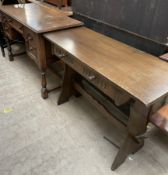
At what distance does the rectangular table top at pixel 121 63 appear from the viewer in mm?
1108

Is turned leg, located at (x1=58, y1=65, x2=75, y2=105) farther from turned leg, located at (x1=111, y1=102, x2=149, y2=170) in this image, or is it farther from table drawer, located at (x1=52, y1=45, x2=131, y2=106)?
turned leg, located at (x1=111, y1=102, x2=149, y2=170)

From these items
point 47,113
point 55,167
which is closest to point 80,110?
point 47,113

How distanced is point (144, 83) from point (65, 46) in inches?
28.7

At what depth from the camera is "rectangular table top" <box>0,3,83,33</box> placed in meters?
1.86

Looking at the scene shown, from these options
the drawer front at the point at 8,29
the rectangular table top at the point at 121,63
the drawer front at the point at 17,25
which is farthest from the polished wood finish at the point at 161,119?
the drawer front at the point at 8,29

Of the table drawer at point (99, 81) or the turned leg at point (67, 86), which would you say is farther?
the turned leg at point (67, 86)

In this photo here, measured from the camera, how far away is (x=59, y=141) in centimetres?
173

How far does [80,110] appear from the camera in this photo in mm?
2084

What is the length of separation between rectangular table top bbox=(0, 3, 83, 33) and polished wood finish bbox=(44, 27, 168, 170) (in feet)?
0.39

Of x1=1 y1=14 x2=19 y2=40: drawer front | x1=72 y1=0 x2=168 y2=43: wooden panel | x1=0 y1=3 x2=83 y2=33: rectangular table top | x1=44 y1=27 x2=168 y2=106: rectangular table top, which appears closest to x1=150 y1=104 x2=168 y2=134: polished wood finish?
x1=44 y1=27 x2=168 y2=106: rectangular table top

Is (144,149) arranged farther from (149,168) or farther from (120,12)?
(120,12)

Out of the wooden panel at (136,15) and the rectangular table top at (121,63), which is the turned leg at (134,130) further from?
the wooden panel at (136,15)

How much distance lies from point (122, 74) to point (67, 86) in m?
0.96

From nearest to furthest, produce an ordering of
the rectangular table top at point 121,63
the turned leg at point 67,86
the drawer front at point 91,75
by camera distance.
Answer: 1. the rectangular table top at point 121,63
2. the drawer front at point 91,75
3. the turned leg at point 67,86
